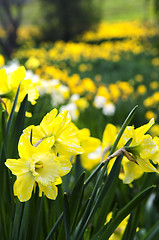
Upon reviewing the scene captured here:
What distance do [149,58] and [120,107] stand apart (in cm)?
526

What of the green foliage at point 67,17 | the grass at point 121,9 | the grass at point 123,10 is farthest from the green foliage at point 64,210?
the grass at point 123,10

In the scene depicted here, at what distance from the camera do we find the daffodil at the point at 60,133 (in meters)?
0.58

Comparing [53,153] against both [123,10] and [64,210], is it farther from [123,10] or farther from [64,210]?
[123,10]

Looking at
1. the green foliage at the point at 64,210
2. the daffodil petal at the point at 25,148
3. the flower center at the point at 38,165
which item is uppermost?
the daffodil petal at the point at 25,148

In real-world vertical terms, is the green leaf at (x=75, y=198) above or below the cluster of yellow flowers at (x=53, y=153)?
below

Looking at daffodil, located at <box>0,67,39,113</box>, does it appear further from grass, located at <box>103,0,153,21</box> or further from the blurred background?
grass, located at <box>103,0,153,21</box>

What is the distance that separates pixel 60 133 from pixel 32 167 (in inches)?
3.8

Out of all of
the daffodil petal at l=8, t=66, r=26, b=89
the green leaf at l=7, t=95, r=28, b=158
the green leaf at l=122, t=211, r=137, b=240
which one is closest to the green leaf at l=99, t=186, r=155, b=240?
the green leaf at l=122, t=211, r=137, b=240

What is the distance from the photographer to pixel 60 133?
588mm

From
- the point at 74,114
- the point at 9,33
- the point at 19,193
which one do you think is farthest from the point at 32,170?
the point at 9,33

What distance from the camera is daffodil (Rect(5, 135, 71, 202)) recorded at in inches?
20.5

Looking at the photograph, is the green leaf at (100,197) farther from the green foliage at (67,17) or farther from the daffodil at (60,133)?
the green foliage at (67,17)

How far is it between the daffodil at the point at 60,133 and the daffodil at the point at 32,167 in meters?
0.03

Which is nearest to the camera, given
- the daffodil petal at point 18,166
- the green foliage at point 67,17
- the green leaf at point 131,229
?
the daffodil petal at point 18,166
